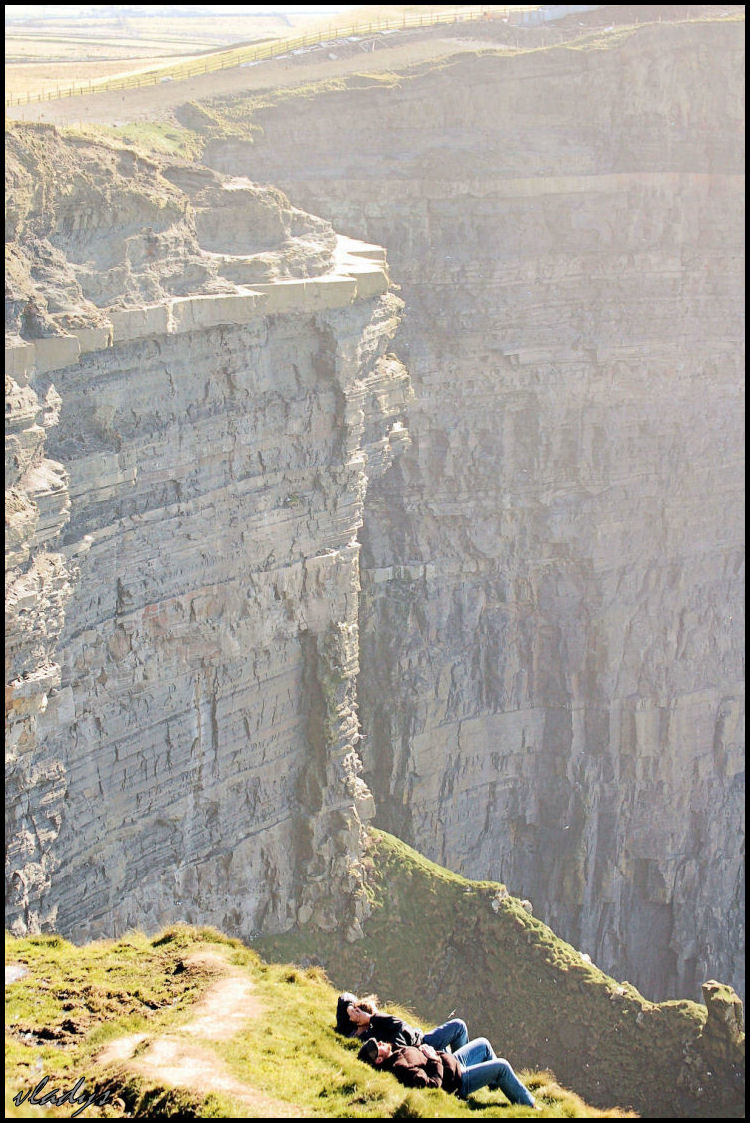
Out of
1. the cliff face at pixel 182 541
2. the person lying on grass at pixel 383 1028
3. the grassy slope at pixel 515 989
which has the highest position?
the cliff face at pixel 182 541

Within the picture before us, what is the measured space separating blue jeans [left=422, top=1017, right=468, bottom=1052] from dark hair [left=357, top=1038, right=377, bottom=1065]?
4.34 feet

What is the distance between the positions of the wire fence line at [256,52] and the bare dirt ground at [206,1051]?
99.6 ft

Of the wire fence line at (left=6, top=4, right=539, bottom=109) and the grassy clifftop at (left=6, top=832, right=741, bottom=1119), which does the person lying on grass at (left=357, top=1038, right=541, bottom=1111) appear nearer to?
the grassy clifftop at (left=6, top=832, right=741, bottom=1119)

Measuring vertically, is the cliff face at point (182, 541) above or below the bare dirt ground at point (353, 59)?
below

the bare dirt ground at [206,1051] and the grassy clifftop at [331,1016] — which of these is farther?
the grassy clifftop at [331,1016]

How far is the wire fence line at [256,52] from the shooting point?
143 ft

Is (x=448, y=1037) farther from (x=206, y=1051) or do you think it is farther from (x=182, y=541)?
(x=182, y=541)

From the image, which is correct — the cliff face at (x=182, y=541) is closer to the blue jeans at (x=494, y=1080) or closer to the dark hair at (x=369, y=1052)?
the dark hair at (x=369, y=1052)

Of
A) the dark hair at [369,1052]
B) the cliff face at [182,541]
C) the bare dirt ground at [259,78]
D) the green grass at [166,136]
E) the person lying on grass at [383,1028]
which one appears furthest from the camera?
the bare dirt ground at [259,78]

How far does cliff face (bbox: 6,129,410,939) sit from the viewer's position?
20062 millimetres

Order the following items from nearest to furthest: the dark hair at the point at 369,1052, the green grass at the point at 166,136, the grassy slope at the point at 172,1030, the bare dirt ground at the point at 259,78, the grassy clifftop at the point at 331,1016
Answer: the grassy slope at the point at 172,1030
the grassy clifftop at the point at 331,1016
the dark hair at the point at 369,1052
the green grass at the point at 166,136
the bare dirt ground at the point at 259,78

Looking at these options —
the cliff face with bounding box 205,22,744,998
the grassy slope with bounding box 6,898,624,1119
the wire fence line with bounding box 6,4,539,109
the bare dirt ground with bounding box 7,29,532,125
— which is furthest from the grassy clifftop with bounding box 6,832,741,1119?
the wire fence line with bounding box 6,4,539,109

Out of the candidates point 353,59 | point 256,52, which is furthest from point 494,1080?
point 256,52

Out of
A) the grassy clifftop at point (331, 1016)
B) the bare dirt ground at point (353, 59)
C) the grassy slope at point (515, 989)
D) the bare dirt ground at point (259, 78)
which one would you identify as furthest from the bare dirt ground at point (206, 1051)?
the bare dirt ground at point (353, 59)
